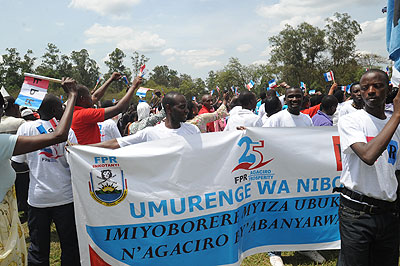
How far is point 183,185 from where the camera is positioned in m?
3.45

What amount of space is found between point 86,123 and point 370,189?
3048mm

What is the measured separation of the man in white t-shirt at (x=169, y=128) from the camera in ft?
11.6

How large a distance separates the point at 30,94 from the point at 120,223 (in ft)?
Answer: 5.04

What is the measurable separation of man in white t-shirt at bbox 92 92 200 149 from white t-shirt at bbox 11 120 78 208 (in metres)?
A: 0.46

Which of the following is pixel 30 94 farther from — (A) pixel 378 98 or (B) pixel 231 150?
(A) pixel 378 98

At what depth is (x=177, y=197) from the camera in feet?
11.2

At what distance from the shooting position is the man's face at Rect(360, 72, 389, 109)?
8.44 ft

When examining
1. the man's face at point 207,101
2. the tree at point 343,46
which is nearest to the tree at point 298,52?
the tree at point 343,46

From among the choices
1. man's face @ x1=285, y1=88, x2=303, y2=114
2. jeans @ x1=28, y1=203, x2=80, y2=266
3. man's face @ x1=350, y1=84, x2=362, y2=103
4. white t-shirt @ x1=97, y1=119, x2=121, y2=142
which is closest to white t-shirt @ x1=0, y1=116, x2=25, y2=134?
white t-shirt @ x1=97, y1=119, x2=121, y2=142

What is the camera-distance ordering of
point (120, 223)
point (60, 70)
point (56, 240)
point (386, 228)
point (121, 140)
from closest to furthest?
point (386, 228) → point (120, 223) → point (121, 140) → point (56, 240) → point (60, 70)

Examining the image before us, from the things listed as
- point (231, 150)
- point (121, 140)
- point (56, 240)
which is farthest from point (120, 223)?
point (56, 240)

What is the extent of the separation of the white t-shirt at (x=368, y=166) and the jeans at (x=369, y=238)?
0.19 metres

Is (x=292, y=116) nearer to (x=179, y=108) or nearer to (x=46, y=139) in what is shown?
(x=179, y=108)

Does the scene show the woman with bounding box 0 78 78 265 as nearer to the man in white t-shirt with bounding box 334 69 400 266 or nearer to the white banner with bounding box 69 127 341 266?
the white banner with bounding box 69 127 341 266
